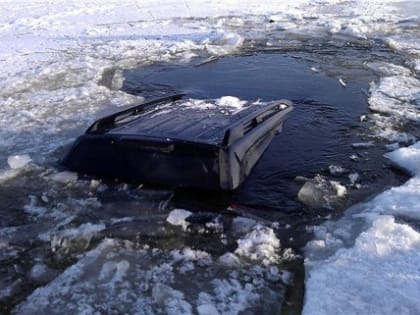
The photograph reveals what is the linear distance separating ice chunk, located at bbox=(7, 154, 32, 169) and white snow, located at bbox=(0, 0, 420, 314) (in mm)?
12

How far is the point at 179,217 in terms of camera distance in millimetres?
Answer: 4465

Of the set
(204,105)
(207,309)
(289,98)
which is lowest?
(289,98)

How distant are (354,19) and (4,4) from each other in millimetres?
13269

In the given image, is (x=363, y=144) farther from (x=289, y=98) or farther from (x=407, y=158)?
(x=289, y=98)

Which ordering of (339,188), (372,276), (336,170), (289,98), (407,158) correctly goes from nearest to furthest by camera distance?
(372,276) < (339,188) < (336,170) < (407,158) < (289,98)

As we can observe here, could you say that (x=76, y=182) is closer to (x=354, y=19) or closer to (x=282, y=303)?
(x=282, y=303)

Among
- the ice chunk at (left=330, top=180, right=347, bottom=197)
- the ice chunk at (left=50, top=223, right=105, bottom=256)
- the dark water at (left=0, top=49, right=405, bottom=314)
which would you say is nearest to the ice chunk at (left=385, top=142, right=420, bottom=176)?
the dark water at (left=0, top=49, right=405, bottom=314)

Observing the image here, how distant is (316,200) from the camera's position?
4785 mm

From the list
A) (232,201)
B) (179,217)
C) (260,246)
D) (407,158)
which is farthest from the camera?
(407,158)

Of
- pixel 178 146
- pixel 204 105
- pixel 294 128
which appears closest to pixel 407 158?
pixel 294 128

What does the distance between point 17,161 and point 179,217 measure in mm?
2243

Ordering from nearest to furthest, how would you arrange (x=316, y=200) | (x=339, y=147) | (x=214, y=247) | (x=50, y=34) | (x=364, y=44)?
(x=214, y=247) → (x=316, y=200) → (x=339, y=147) → (x=364, y=44) → (x=50, y=34)

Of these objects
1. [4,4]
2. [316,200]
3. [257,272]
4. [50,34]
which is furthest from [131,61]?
[4,4]

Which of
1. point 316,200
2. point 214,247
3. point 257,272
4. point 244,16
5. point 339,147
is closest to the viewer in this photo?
point 257,272
